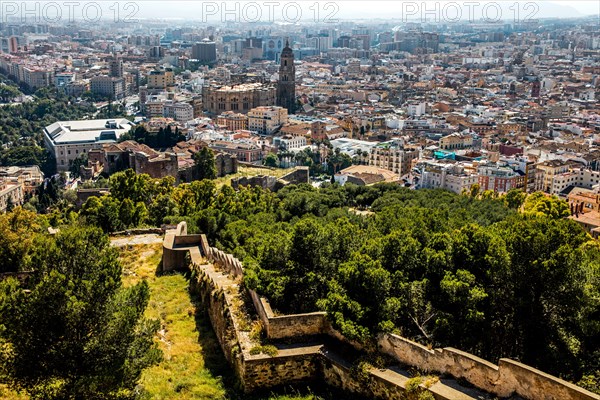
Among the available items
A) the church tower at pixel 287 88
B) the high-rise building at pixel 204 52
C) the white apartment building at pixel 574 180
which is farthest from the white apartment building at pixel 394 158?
the high-rise building at pixel 204 52

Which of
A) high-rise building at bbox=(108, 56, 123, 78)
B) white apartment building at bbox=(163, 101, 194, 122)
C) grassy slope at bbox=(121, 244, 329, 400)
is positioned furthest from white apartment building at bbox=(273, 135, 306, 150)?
high-rise building at bbox=(108, 56, 123, 78)

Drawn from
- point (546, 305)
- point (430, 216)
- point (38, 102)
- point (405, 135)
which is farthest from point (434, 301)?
point (38, 102)

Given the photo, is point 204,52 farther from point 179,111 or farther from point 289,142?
point 289,142

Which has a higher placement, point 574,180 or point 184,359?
point 184,359

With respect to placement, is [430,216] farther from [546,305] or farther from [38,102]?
[38,102]

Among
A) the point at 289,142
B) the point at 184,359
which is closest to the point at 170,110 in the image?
→ the point at 289,142

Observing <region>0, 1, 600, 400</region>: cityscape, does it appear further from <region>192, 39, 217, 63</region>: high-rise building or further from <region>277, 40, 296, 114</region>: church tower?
<region>192, 39, 217, 63</region>: high-rise building

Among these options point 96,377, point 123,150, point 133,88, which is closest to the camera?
point 96,377
